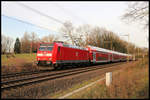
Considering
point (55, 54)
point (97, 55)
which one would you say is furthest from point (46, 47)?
point (97, 55)

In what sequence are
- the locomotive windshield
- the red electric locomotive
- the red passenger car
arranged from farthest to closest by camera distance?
the red passenger car → the locomotive windshield → the red electric locomotive

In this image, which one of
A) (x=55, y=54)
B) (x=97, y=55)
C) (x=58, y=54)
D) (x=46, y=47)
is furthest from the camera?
(x=97, y=55)

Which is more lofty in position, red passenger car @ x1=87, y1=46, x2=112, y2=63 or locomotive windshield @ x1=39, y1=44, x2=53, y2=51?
locomotive windshield @ x1=39, y1=44, x2=53, y2=51

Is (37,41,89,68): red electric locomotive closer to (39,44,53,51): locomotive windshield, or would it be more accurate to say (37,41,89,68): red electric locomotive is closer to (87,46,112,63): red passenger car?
(39,44,53,51): locomotive windshield

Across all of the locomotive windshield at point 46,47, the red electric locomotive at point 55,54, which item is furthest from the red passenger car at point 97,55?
the locomotive windshield at point 46,47

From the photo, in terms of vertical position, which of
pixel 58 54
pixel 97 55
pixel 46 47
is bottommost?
pixel 97 55

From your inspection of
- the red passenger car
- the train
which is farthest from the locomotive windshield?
the red passenger car

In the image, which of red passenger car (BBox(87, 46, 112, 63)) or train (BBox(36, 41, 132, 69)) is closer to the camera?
train (BBox(36, 41, 132, 69))

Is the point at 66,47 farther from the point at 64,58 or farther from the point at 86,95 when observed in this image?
the point at 86,95

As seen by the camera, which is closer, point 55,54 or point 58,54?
point 55,54

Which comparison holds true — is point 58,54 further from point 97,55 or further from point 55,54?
point 97,55

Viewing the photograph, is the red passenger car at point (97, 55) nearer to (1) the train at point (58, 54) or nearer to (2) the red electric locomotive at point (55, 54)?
(1) the train at point (58, 54)

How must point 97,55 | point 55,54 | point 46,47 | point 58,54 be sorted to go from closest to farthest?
point 55,54
point 58,54
point 46,47
point 97,55

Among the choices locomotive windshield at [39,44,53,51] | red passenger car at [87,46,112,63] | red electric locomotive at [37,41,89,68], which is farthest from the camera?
red passenger car at [87,46,112,63]
